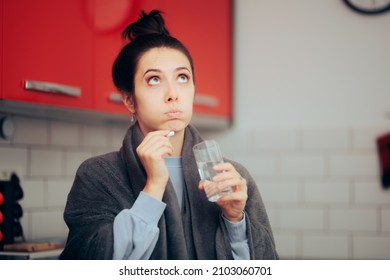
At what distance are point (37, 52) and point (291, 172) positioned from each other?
0.78 meters

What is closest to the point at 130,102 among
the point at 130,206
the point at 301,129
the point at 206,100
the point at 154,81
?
the point at 154,81

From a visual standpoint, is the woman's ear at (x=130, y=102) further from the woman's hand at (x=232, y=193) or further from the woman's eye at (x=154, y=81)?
the woman's hand at (x=232, y=193)

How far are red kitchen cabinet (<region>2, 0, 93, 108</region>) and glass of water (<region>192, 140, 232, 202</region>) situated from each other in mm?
369

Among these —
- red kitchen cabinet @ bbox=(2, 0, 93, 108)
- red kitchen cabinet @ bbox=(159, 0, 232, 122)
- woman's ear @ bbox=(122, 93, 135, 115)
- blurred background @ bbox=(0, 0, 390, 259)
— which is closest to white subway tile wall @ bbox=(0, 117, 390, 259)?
blurred background @ bbox=(0, 0, 390, 259)

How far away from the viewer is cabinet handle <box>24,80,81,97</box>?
1135 mm

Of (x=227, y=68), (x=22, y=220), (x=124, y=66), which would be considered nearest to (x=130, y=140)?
(x=124, y=66)

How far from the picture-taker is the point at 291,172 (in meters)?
1.67

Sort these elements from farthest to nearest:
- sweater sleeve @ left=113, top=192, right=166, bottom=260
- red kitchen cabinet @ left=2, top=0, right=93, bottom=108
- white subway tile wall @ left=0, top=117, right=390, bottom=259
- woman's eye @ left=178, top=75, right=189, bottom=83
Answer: white subway tile wall @ left=0, top=117, right=390, bottom=259 → red kitchen cabinet @ left=2, top=0, right=93, bottom=108 → woman's eye @ left=178, top=75, right=189, bottom=83 → sweater sleeve @ left=113, top=192, right=166, bottom=260

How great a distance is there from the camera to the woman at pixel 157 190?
912 mm

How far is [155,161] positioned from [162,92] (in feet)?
0.43

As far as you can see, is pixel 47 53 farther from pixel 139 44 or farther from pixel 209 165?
pixel 209 165

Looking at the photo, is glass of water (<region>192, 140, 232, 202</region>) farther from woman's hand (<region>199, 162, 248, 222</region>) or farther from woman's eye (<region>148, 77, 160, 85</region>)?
woman's eye (<region>148, 77, 160, 85</region>)

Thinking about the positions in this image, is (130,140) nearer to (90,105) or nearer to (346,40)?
(90,105)

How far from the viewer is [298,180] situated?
1.66 m
